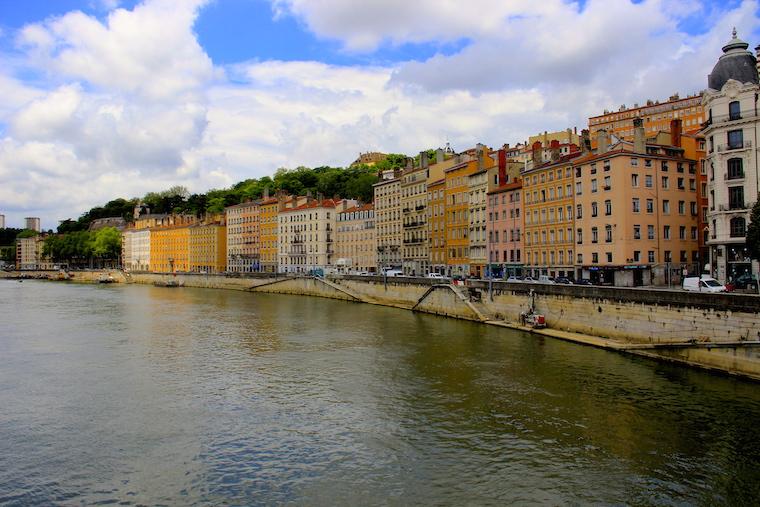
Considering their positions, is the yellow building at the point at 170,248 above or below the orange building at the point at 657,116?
below

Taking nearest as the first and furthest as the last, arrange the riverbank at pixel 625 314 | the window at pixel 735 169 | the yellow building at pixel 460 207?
the riverbank at pixel 625 314
the window at pixel 735 169
the yellow building at pixel 460 207

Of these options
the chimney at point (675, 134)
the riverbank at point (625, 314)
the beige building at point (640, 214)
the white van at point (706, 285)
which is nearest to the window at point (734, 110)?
the beige building at point (640, 214)

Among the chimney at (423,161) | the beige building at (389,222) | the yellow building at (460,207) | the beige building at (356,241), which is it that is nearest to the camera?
the yellow building at (460,207)

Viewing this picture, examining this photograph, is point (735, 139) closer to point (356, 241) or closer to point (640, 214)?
point (640, 214)

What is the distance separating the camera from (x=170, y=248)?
6314 inches

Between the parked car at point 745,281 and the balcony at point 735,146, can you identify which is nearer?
the parked car at point 745,281

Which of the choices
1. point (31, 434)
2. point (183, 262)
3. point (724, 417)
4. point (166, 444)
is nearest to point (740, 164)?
point (724, 417)

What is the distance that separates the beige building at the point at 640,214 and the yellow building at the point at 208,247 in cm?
10249

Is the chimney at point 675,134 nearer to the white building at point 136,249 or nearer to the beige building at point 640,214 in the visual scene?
the beige building at point 640,214

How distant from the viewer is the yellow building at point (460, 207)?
7681 cm

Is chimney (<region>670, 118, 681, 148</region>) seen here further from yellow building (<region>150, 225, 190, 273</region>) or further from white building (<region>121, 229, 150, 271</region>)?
white building (<region>121, 229, 150, 271</region>)

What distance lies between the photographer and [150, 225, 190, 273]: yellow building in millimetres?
155125

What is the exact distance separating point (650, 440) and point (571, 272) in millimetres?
40156

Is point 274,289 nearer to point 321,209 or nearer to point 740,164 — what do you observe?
point 321,209
